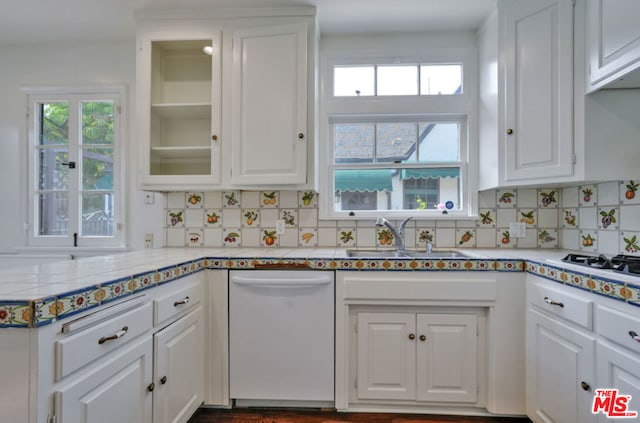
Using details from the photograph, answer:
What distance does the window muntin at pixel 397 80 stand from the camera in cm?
221

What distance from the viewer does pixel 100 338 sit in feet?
3.19

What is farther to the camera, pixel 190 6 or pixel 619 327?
pixel 190 6

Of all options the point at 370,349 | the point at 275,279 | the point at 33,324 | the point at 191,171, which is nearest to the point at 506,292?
the point at 370,349

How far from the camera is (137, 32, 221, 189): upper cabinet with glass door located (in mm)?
1947

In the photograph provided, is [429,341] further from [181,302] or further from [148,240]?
[148,240]

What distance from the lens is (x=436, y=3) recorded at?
74.0 inches

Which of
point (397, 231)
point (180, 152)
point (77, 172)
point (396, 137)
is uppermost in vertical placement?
point (396, 137)

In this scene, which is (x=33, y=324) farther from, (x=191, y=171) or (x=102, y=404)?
(x=191, y=171)

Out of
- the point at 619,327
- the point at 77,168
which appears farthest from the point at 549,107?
the point at 77,168

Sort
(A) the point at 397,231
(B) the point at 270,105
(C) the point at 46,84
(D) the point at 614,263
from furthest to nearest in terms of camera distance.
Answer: (C) the point at 46,84, (A) the point at 397,231, (B) the point at 270,105, (D) the point at 614,263

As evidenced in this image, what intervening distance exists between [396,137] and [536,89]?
86cm

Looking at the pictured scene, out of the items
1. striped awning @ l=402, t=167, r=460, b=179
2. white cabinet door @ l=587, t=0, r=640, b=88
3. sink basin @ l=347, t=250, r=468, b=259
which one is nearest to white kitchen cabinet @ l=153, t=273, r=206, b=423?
sink basin @ l=347, t=250, r=468, b=259

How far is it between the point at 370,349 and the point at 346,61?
75.6 inches

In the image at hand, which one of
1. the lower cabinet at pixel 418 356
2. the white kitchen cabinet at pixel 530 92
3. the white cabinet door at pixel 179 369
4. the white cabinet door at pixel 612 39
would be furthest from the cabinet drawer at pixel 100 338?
the white cabinet door at pixel 612 39
